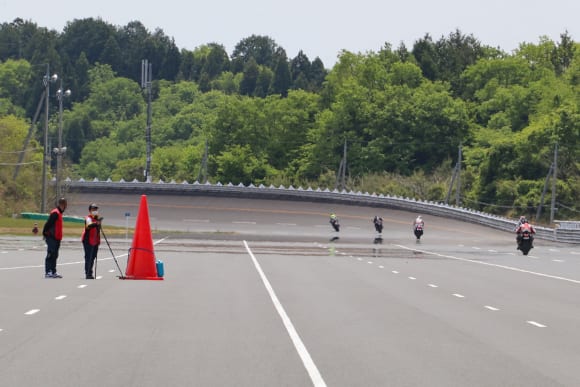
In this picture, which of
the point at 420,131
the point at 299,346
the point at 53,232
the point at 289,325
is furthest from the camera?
the point at 420,131

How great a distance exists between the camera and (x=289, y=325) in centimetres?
1566

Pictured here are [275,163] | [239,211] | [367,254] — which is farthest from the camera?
[275,163]

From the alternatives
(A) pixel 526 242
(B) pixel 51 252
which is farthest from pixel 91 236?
(A) pixel 526 242

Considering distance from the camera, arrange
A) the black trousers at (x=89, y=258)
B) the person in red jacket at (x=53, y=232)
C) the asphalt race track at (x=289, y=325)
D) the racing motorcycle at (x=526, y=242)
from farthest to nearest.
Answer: the racing motorcycle at (x=526, y=242) < the black trousers at (x=89, y=258) < the person in red jacket at (x=53, y=232) < the asphalt race track at (x=289, y=325)

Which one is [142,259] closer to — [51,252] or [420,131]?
[51,252]

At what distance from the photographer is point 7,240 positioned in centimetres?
4903

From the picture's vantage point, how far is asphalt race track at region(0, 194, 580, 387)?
1101 centimetres

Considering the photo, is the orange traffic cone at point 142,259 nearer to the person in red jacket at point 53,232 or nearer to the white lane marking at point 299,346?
the person in red jacket at point 53,232

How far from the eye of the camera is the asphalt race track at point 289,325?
36.1ft

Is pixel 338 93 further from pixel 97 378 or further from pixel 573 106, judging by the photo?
pixel 97 378

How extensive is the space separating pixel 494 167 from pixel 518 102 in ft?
98.1

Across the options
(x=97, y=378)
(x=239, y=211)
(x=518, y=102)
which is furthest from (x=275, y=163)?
(x=97, y=378)

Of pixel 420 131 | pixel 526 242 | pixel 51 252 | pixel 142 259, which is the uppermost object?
pixel 420 131

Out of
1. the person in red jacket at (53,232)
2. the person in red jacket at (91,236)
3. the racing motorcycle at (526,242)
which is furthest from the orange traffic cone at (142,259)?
the racing motorcycle at (526,242)
